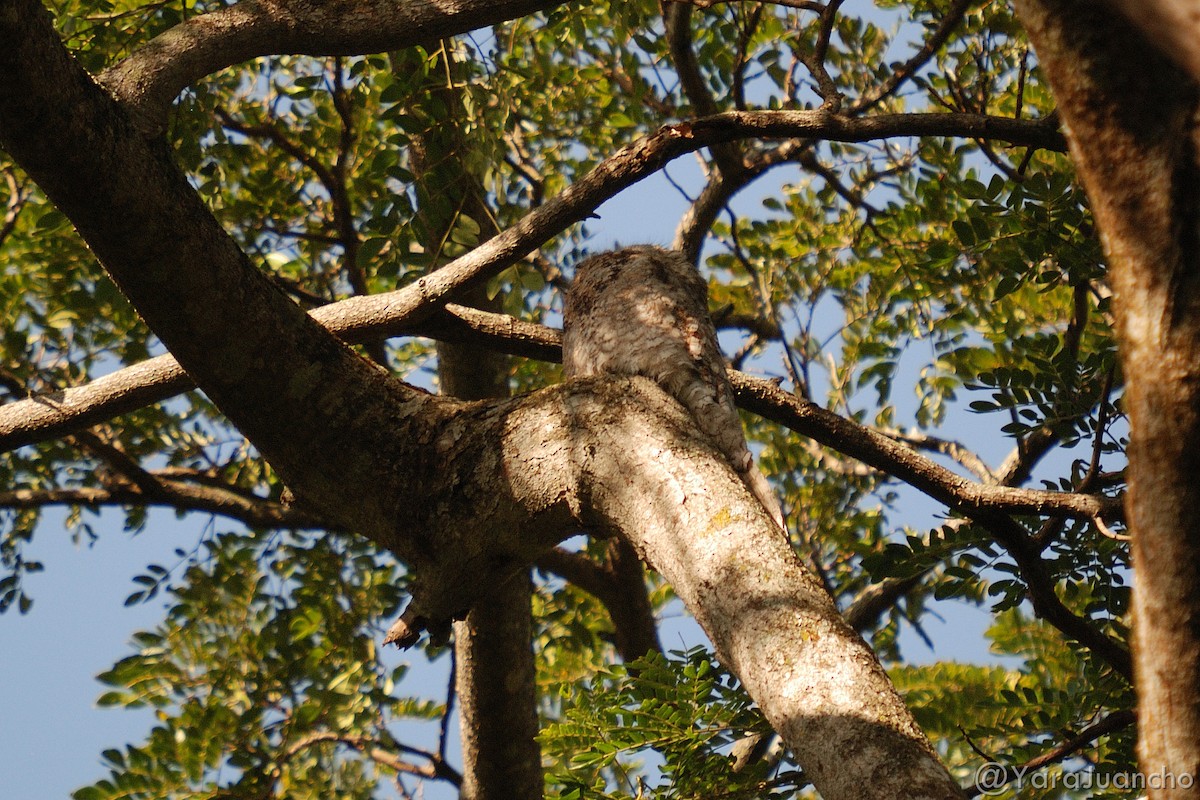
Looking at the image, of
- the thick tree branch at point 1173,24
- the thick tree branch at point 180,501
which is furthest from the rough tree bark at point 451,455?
the thick tree branch at point 180,501

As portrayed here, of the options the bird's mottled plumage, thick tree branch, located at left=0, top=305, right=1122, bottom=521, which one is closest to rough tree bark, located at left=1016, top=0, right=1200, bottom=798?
the bird's mottled plumage

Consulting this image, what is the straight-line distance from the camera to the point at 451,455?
235cm

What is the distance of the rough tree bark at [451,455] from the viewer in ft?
5.03

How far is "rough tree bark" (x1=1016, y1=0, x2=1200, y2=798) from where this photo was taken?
0.92 meters

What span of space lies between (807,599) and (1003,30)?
11.8ft

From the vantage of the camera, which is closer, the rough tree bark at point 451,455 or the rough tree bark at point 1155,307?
the rough tree bark at point 1155,307

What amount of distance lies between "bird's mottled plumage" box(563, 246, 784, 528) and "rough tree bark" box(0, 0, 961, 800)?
0.13 m

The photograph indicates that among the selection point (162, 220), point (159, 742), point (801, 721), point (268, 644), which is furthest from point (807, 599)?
point (268, 644)

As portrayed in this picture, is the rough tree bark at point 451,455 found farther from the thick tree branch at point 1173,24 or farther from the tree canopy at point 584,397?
the thick tree branch at point 1173,24

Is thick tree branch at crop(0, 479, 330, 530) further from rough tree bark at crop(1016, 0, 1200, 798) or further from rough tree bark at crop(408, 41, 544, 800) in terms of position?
rough tree bark at crop(1016, 0, 1200, 798)

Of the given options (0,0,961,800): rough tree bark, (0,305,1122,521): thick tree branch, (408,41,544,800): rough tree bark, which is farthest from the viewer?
(408,41,544,800): rough tree bark

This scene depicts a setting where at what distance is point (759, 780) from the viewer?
2514 millimetres

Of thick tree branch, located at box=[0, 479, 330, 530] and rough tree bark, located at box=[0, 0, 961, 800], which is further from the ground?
thick tree branch, located at box=[0, 479, 330, 530]

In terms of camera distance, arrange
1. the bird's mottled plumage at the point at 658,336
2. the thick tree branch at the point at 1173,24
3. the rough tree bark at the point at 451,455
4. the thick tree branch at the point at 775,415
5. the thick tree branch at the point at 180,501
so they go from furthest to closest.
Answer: the thick tree branch at the point at 180,501 < the thick tree branch at the point at 775,415 < the bird's mottled plumage at the point at 658,336 < the rough tree bark at the point at 451,455 < the thick tree branch at the point at 1173,24
